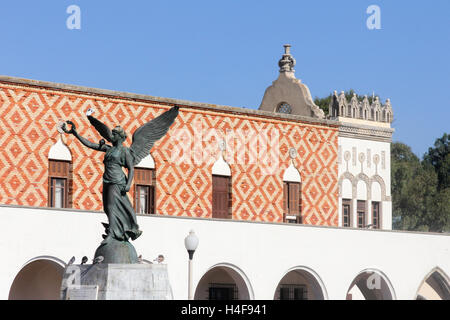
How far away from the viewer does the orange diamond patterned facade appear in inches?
1061

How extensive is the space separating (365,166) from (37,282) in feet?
44.9

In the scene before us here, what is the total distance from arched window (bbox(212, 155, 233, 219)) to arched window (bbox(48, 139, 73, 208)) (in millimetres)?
5003

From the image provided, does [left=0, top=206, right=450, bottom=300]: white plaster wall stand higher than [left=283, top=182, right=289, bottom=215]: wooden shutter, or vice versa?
[left=283, top=182, right=289, bottom=215]: wooden shutter

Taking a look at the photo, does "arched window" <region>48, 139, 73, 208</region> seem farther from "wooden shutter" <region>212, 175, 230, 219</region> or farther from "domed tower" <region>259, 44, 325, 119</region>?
"domed tower" <region>259, 44, 325, 119</region>

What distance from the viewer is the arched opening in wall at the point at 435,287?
3250 centimetres

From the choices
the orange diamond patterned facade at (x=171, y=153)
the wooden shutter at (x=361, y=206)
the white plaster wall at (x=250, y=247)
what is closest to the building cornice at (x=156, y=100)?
the orange diamond patterned facade at (x=171, y=153)

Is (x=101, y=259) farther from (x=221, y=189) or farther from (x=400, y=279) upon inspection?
(x=400, y=279)

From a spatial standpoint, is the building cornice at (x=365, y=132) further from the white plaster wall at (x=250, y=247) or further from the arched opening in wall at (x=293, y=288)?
the arched opening in wall at (x=293, y=288)

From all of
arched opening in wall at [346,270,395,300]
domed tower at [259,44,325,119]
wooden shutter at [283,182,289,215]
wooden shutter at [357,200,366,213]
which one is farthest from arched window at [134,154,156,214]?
wooden shutter at [357,200,366,213]

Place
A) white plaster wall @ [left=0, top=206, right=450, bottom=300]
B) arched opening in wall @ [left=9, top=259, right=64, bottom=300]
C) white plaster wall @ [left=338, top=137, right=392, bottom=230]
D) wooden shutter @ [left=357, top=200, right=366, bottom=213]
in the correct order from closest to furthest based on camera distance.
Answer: white plaster wall @ [left=0, top=206, right=450, bottom=300]
arched opening in wall @ [left=9, top=259, right=64, bottom=300]
white plaster wall @ [left=338, top=137, right=392, bottom=230]
wooden shutter @ [left=357, top=200, right=366, bottom=213]

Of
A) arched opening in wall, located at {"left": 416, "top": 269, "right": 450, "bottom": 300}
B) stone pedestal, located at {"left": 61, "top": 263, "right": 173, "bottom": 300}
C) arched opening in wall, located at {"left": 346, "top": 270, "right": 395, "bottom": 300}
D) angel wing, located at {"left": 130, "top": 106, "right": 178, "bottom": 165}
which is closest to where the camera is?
stone pedestal, located at {"left": 61, "top": 263, "right": 173, "bottom": 300}

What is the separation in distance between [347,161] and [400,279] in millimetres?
5160

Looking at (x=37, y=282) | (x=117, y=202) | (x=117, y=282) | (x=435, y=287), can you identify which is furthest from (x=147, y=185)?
(x=117, y=282)
